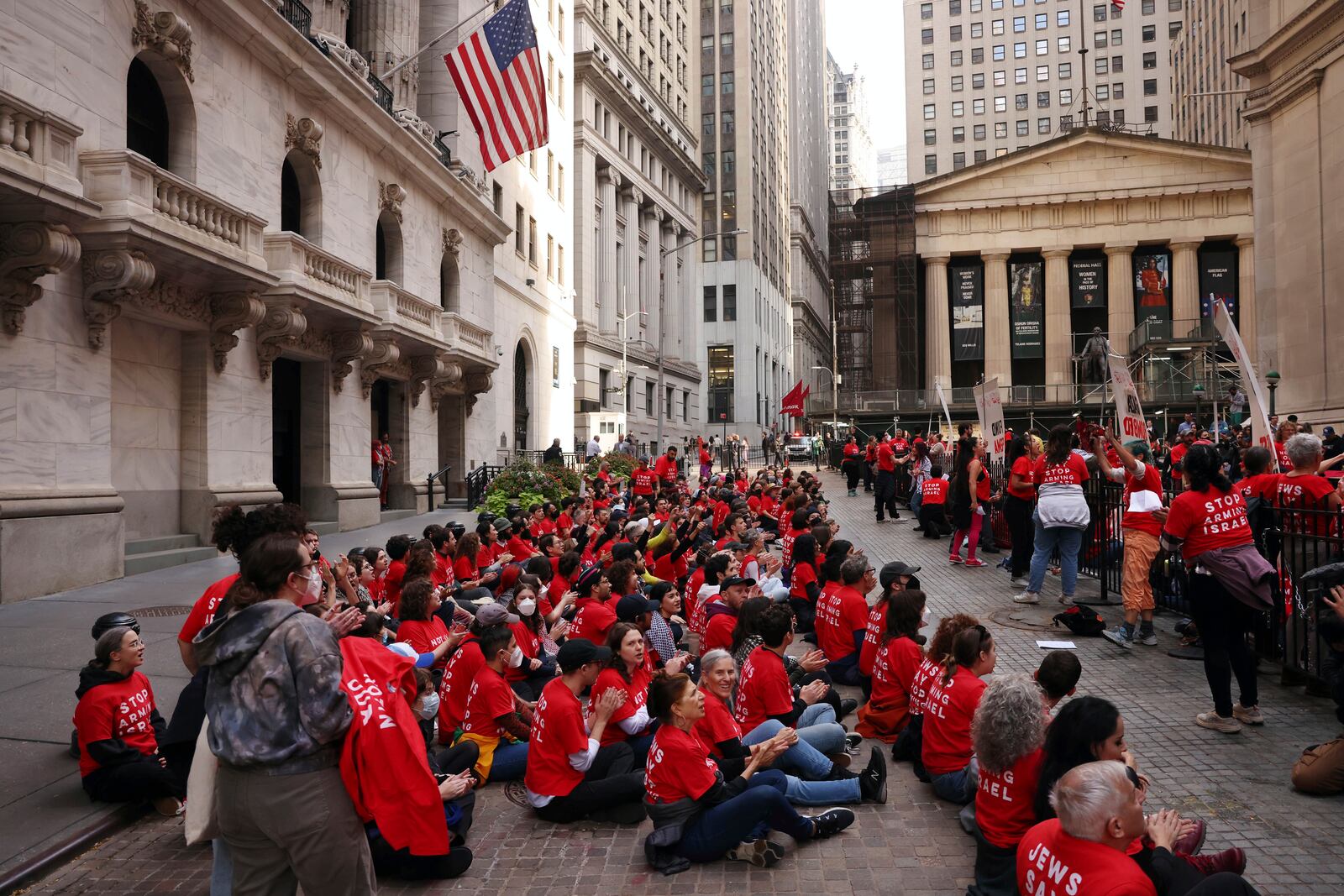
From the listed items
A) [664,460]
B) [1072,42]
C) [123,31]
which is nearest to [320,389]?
[123,31]

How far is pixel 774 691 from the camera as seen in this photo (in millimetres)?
6223

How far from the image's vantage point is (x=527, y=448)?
37.9m

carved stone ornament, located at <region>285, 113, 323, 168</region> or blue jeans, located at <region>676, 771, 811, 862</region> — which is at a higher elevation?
carved stone ornament, located at <region>285, 113, 323, 168</region>

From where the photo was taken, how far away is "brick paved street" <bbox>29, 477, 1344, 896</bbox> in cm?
465

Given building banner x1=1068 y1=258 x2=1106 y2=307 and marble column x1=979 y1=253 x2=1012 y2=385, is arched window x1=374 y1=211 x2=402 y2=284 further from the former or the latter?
building banner x1=1068 y1=258 x2=1106 y2=307

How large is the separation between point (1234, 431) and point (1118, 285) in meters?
43.0

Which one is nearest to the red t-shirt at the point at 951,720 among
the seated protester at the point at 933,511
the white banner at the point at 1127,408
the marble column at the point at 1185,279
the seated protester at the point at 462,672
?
the seated protester at the point at 462,672

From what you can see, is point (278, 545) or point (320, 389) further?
point (320, 389)

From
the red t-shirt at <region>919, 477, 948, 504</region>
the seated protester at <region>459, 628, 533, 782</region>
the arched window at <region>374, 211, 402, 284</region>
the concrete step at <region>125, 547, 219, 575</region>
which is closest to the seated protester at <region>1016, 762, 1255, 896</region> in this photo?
the seated protester at <region>459, 628, 533, 782</region>

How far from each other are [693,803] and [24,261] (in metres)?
11.1

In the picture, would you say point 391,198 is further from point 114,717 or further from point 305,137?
point 114,717

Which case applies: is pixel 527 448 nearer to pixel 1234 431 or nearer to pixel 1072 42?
pixel 1234 431

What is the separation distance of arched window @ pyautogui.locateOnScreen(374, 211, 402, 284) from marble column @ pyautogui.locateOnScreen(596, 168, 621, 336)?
95.0 ft

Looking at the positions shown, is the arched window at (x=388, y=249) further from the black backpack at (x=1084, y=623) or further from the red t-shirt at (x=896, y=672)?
the red t-shirt at (x=896, y=672)
